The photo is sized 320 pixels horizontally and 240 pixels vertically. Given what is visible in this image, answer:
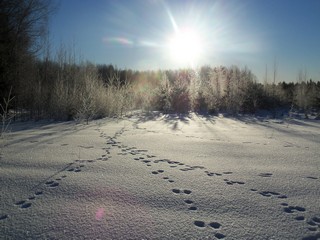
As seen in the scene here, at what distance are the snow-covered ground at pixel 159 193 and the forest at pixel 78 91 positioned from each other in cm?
354

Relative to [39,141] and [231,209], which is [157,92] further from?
[231,209]

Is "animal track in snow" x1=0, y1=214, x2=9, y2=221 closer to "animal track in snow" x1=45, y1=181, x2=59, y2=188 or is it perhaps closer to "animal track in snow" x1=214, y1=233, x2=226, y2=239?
"animal track in snow" x1=45, y1=181, x2=59, y2=188

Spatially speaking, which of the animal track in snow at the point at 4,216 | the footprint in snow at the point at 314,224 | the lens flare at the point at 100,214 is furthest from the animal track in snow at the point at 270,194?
the animal track in snow at the point at 4,216

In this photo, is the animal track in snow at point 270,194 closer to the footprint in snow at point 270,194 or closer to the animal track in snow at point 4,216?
the footprint in snow at point 270,194

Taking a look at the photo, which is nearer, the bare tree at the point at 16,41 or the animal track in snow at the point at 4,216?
the animal track in snow at the point at 4,216

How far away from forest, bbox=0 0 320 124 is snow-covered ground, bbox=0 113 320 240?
354cm

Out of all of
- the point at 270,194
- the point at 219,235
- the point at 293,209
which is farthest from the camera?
the point at 270,194

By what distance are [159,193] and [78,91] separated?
6114mm

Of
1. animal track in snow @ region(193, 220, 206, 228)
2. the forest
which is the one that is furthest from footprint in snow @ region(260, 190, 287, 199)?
the forest

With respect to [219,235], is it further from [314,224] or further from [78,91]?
[78,91]

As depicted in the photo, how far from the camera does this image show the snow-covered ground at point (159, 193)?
122 centimetres

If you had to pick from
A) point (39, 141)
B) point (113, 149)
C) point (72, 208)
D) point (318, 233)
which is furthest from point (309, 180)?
point (39, 141)

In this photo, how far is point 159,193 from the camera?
5.36 ft

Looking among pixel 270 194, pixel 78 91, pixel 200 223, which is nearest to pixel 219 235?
pixel 200 223
